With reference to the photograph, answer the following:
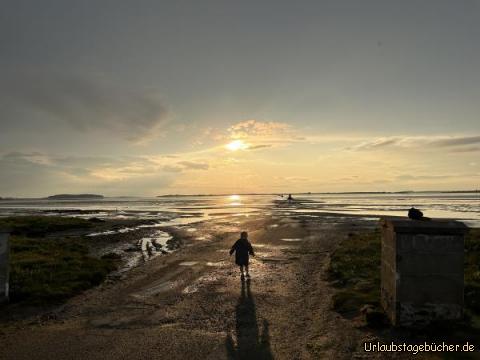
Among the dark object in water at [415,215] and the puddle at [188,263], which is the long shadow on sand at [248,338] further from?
the puddle at [188,263]

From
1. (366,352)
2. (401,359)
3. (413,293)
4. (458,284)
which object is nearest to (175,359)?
(366,352)

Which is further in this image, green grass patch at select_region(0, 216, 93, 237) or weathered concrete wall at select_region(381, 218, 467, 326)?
green grass patch at select_region(0, 216, 93, 237)

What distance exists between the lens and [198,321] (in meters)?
11.6

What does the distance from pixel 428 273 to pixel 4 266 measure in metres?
14.2

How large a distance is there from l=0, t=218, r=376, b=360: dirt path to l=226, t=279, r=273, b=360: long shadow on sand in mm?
25

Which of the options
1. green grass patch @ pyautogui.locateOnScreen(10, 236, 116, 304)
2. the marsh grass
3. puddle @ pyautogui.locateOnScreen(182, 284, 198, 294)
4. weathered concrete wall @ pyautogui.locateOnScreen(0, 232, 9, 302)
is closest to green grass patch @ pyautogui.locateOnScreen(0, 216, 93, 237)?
the marsh grass

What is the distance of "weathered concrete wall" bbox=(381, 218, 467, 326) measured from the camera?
389 inches

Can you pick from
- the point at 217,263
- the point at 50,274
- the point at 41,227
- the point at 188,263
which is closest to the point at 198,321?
the point at 217,263

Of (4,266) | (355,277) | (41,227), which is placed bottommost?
(355,277)

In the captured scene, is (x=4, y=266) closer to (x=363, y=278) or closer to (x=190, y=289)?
(x=190, y=289)

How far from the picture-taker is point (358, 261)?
63.3ft

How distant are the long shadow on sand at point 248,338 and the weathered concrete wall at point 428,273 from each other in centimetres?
365

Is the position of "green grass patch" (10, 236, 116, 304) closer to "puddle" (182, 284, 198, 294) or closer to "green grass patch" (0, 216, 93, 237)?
"puddle" (182, 284, 198, 294)

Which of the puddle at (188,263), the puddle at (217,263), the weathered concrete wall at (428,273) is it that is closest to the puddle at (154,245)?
the puddle at (188,263)
